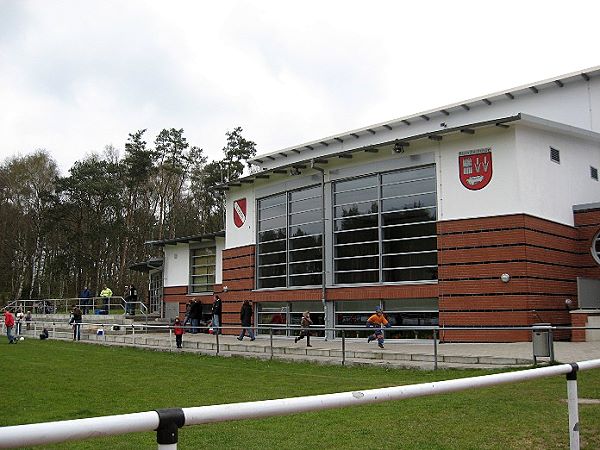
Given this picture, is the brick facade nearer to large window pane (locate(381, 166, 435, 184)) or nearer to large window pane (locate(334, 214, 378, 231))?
large window pane (locate(381, 166, 435, 184))

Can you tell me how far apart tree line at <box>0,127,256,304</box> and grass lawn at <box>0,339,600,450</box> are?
41898mm

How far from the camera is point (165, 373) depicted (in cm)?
1655

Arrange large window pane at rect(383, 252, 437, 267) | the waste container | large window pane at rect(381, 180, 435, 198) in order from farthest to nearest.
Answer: large window pane at rect(381, 180, 435, 198) < large window pane at rect(383, 252, 437, 267) < the waste container

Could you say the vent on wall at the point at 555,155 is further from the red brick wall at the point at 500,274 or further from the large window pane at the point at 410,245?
the large window pane at the point at 410,245

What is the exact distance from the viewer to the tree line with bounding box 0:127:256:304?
6000 centimetres

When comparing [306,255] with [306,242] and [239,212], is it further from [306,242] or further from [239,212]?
[239,212]

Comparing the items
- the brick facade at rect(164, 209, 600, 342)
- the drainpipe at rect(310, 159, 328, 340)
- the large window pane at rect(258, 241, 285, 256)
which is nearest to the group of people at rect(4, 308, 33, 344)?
the large window pane at rect(258, 241, 285, 256)

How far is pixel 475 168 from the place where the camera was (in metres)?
22.1

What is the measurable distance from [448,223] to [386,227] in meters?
2.68

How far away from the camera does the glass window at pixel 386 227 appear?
76.2ft

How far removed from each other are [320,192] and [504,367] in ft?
43.8

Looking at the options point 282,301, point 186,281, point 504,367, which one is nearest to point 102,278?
point 186,281

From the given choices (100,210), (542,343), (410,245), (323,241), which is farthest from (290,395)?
(100,210)

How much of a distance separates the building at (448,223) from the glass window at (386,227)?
0.14 ft
